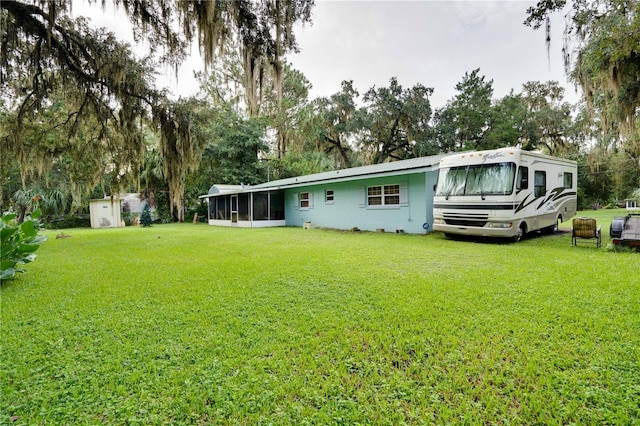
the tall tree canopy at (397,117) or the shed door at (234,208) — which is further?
the tall tree canopy at (397,117)

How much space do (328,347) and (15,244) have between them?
5366 mm

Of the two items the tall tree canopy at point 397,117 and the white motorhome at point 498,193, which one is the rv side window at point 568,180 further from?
the tall tree canopy at point 397,117

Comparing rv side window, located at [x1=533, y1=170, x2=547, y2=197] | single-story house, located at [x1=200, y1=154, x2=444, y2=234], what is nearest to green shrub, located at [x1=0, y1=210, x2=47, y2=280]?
single-story house, located at [x1=200, y1=154, x2=444, y2=234]

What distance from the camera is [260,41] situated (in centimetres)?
593

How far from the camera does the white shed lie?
19.2 m

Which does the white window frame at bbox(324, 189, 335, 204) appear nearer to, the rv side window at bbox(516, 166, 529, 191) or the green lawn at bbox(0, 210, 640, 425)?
the rv side window at bbox(516, 166, 529, 191)

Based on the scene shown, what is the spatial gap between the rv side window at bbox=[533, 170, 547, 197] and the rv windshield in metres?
1.13

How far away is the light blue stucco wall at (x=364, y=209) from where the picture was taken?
35.0ft


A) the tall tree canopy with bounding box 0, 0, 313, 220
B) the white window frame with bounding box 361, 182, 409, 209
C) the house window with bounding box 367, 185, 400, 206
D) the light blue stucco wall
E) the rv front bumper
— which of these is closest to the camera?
the tall tree canopy with bounding box 0, 0, 313, 220

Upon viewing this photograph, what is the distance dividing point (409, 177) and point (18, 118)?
11.8 meters

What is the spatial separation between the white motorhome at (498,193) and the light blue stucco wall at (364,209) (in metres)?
1.66

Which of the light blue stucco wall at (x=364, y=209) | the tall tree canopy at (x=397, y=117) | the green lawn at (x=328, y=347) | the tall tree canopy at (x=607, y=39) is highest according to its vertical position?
the tall tree canopy at (x=397, y=117)

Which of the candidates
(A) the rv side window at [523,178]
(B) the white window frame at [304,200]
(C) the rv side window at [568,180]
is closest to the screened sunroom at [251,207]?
(B) the white window frame at [304,200]

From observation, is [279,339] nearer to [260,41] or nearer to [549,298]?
[549,298]
